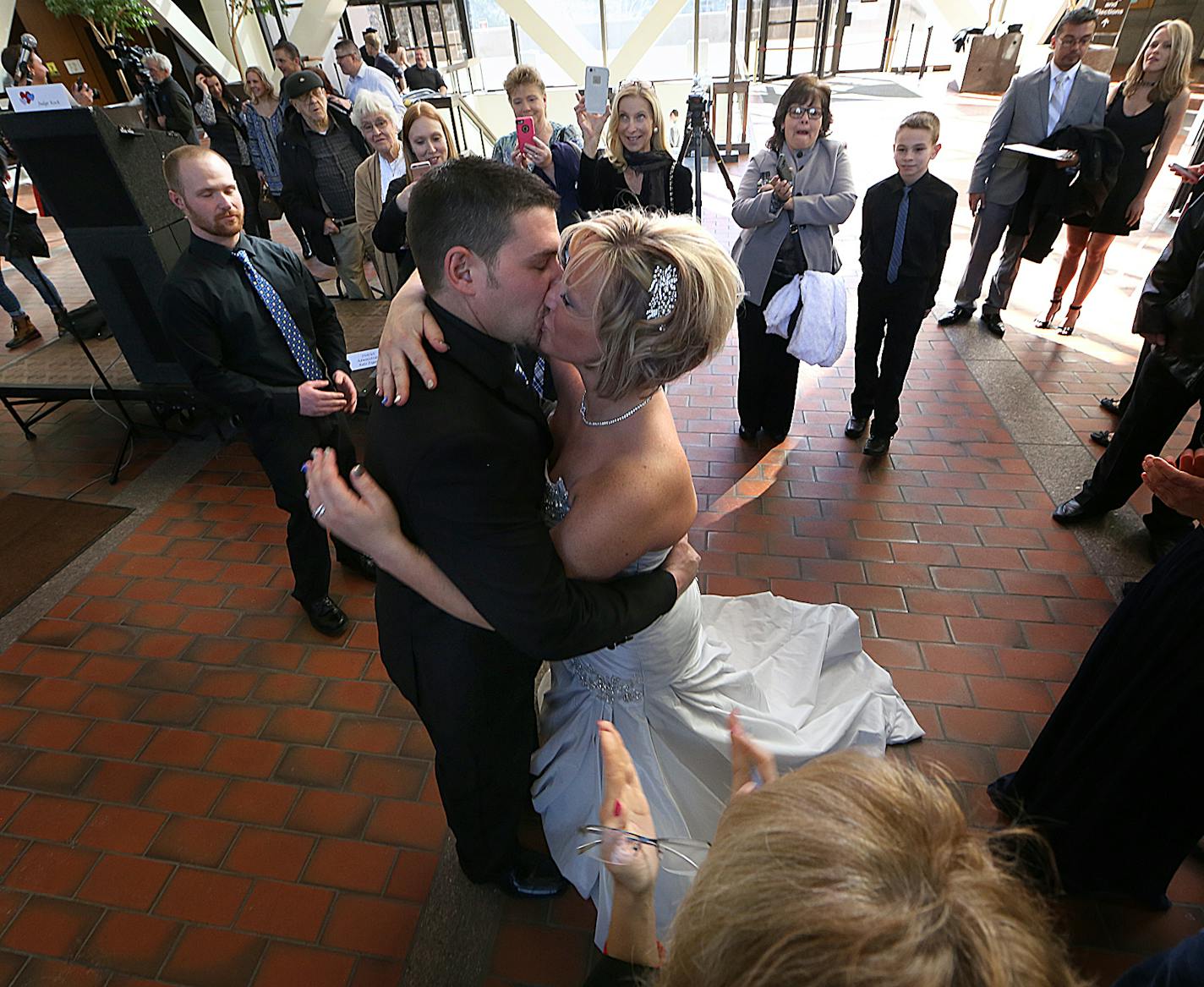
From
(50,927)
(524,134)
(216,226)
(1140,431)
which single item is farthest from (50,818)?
(1140,431)

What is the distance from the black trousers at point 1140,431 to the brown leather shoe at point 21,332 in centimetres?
862

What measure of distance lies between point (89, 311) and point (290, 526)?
14.2ft

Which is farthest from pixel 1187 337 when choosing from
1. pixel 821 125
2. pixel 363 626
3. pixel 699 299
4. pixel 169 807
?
pixel 169 807

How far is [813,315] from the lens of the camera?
364 centimetres

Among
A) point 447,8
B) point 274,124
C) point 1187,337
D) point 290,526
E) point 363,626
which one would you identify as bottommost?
point 363,626

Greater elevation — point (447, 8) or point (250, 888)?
point (447, 8)

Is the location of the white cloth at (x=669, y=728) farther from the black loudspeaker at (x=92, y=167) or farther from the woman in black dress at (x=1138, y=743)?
the black loudspeaker at (x=92, y=167)

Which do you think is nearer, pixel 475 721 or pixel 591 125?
pixel 475 721

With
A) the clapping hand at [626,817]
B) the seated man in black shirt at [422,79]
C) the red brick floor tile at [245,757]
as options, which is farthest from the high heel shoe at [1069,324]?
the seated man in black shirt at [422,79]

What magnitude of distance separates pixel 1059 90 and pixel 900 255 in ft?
8.64

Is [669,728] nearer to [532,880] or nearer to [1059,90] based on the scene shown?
[532,880]

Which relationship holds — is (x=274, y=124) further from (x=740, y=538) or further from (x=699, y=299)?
(x=699, y=299)

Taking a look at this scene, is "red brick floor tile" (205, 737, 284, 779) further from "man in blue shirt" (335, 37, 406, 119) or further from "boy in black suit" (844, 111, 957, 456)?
"man in blue shirt" (335, 37, 406, 119)

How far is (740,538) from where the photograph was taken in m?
3.62
